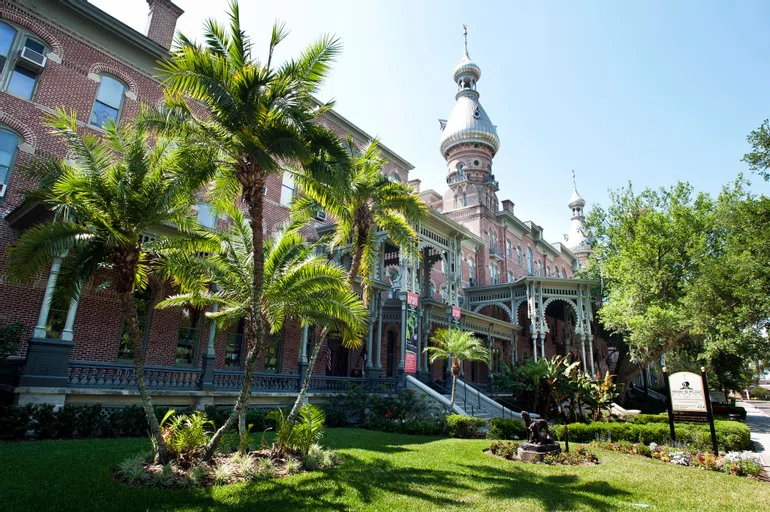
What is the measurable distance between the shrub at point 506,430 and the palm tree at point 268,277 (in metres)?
6.37

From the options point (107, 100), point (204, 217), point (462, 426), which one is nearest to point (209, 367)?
point (204, 217)

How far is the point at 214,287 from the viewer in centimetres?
1666

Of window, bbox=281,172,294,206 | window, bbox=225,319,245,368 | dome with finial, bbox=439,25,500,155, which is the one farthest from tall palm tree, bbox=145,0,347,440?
dome with finial, bbox=439,25,500,155

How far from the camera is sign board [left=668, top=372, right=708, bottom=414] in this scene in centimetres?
1267

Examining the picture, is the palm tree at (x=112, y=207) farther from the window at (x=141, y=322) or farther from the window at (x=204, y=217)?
the window at (x=204, y=217)

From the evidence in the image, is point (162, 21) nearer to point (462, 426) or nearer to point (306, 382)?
point (306, 382)

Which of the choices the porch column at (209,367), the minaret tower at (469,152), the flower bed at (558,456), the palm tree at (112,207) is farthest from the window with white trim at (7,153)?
the minaret tower at (469,152)

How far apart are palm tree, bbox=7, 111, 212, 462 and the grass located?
1.63 meters

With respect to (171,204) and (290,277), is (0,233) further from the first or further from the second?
(290,277)

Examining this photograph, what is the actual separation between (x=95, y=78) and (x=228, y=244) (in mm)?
9693

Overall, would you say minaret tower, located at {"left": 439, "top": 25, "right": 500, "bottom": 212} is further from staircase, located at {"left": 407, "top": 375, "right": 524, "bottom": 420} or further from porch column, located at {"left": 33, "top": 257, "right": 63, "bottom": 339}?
porch column, located at {"left": 33, "top": 257, "right": 63, "bottom": 339}

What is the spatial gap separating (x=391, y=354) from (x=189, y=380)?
12.3 metres

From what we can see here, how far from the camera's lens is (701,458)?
36.4 ft

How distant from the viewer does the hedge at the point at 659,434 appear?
542 inches
